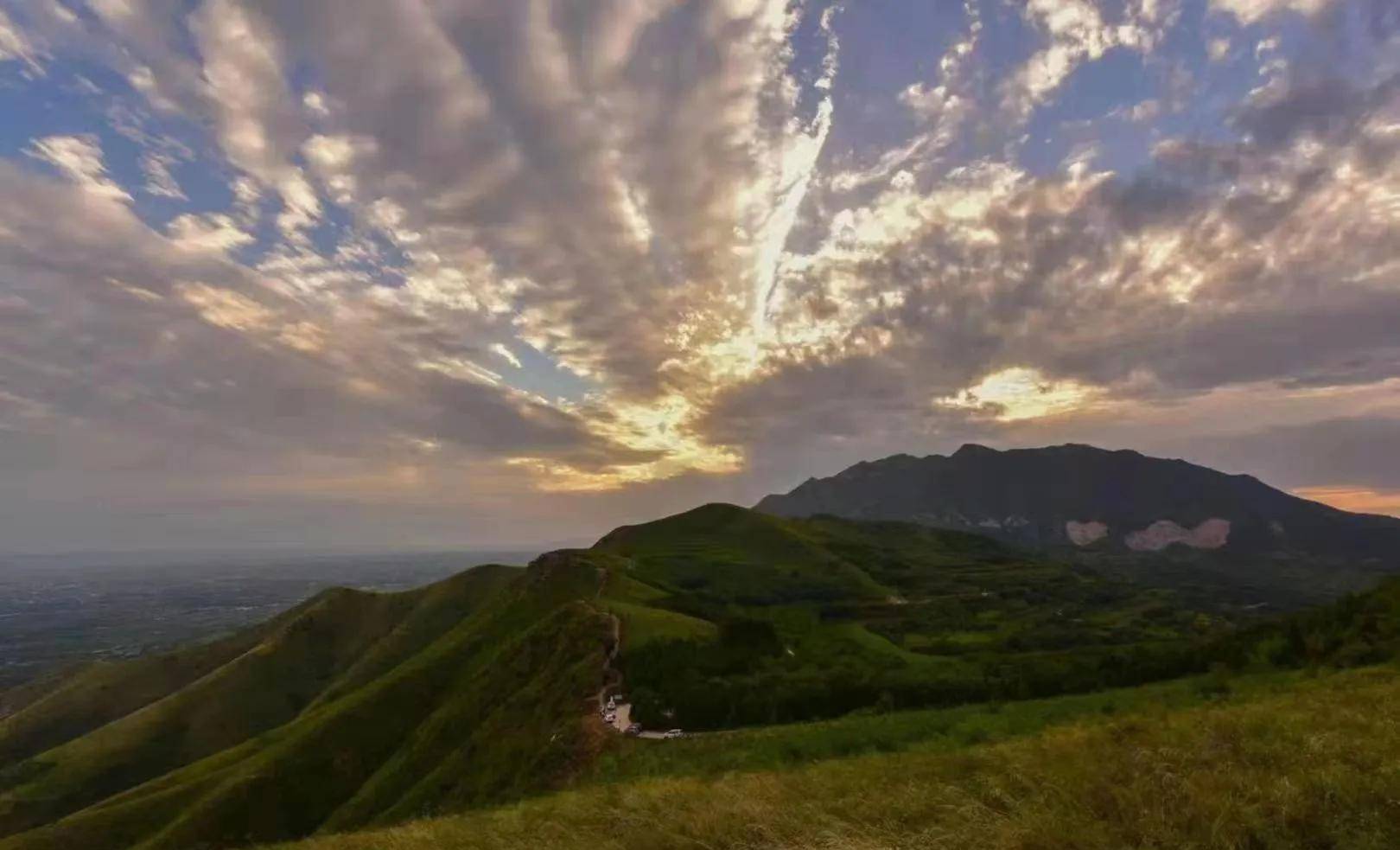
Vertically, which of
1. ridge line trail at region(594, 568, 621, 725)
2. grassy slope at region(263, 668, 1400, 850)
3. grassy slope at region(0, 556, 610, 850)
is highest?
grassy slope at region(263, 668, 1400, 850)

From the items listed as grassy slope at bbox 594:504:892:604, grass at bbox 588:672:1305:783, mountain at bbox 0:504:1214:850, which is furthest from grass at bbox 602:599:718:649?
grassy slope at bbox 594:504:892:604

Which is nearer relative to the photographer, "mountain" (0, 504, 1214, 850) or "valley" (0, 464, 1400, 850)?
"valley" (0, 464, 1400, 850)

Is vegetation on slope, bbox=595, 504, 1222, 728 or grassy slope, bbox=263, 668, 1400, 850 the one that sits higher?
grassy slope, bbox=263, 668, 1400, 850

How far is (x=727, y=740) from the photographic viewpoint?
39594mm

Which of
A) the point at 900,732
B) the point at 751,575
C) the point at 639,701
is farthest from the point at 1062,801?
the point at 751,575

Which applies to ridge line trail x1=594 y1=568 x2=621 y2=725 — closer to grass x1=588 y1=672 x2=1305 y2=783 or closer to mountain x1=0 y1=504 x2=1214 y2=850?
mountain x1=0 y1=504 x2=1214 y2=850

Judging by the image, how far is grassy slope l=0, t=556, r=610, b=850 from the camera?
56.7m

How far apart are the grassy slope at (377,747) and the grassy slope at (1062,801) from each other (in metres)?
31.7

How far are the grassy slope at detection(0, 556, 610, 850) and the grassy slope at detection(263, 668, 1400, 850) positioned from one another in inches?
1246

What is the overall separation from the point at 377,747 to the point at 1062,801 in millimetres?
90362

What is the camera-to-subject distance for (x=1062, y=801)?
12.8 meters

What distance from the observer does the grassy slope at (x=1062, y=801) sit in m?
10.8

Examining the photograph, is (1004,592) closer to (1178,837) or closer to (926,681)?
(926,681)

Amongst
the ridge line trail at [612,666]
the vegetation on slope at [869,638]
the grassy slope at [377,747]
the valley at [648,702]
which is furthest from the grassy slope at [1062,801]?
Result: the ridge line trail at [612,666]
